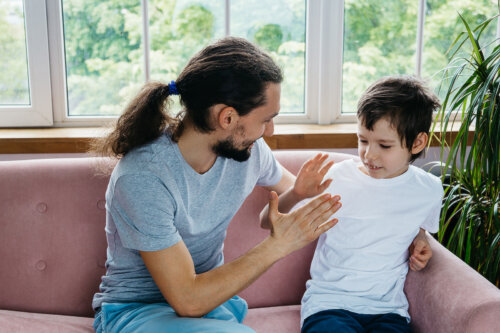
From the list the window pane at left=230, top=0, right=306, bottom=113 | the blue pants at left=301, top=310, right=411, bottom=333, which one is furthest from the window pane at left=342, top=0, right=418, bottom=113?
the blue pants at left=301, top=310, right=411, bottom=333

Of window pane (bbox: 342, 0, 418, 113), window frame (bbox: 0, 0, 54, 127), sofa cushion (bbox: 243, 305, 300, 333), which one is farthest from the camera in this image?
window pane (bbox: 342, 0, 418, 113)

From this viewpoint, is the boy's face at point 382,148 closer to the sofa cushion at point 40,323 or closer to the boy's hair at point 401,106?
the boy's hair at point 401,106

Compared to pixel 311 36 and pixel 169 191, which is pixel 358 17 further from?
pixel 169 191

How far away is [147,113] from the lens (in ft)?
4.43

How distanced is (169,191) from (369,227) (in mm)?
625

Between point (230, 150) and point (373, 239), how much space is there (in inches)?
20.6

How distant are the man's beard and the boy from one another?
8.5 inches

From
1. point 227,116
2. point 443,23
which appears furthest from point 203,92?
point 443,23

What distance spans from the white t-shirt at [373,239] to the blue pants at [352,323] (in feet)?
0.09

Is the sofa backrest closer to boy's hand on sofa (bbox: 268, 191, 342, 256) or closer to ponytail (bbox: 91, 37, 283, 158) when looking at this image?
ponytail (bbox: 91, 37, 283, 158)

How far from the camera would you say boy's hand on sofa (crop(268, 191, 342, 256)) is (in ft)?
4.08

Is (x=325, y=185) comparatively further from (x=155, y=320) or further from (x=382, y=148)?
(x=155, y=320)

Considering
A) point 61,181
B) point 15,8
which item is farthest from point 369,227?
point 15,8

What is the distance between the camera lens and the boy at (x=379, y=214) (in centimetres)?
146
